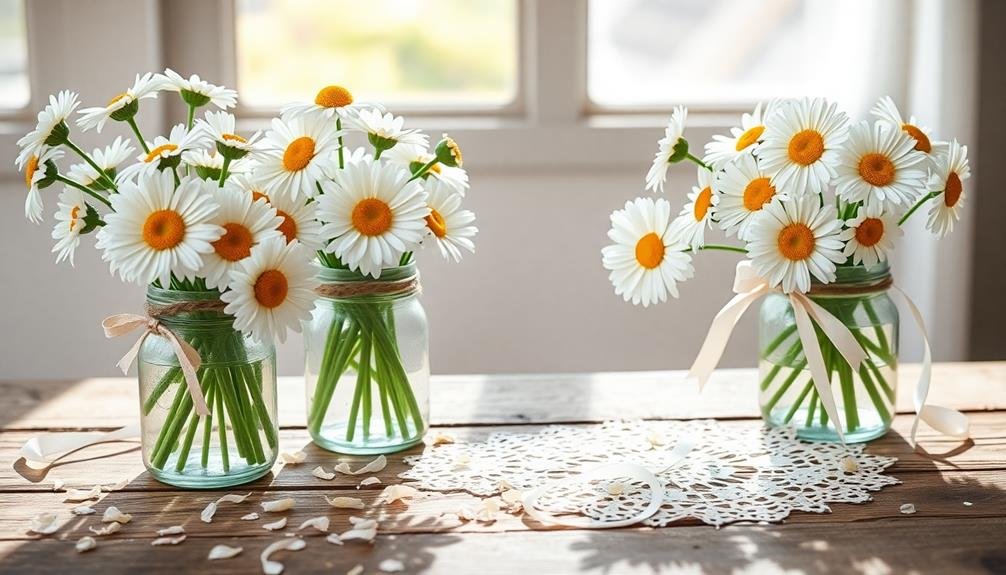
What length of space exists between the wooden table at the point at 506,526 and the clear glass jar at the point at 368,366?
3 cm

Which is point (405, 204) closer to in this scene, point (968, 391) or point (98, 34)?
point (968, 391)

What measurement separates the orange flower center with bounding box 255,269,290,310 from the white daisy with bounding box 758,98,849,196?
0.50 metres

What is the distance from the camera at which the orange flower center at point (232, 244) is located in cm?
102

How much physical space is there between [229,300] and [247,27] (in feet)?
5.44

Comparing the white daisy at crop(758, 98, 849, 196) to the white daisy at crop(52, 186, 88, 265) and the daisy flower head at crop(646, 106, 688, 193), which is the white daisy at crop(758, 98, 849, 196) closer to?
the daisy flower head at crop(646, 106, 688, 193)

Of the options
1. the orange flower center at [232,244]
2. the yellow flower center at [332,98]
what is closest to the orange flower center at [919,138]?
the yellow flower center at [332,98]

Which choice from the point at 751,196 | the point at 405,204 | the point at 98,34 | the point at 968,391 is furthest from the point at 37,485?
the point at 98,34

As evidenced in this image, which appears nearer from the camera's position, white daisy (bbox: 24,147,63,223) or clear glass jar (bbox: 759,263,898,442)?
white daisy (bbox: 24,147,63,223)

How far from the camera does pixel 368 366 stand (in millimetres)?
1177

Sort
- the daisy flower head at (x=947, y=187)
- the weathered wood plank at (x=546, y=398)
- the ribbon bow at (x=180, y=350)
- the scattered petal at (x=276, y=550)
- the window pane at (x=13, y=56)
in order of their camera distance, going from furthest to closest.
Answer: the window pane at (x=13, y=56) → the weathered wood plank at (x=546, y=398) → the daisy flower head at (x=947, y=187) → the ribbon bow at (x=180, y=350) → the scattered petal at (x=276, y=550)

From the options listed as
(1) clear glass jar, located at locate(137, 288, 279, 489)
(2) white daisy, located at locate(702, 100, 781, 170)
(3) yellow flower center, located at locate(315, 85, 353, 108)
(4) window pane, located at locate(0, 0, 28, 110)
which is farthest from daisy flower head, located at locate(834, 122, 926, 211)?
(4) window pane, located at locate(0, 0, 28, 110)

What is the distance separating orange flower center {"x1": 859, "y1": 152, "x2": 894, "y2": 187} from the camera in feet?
3.64

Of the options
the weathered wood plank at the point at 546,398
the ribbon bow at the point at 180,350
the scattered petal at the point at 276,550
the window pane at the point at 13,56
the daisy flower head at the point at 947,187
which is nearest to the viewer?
the scattered petal at the point at 276,550

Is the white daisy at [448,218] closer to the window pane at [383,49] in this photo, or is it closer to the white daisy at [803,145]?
the white daisy at [803,145]
